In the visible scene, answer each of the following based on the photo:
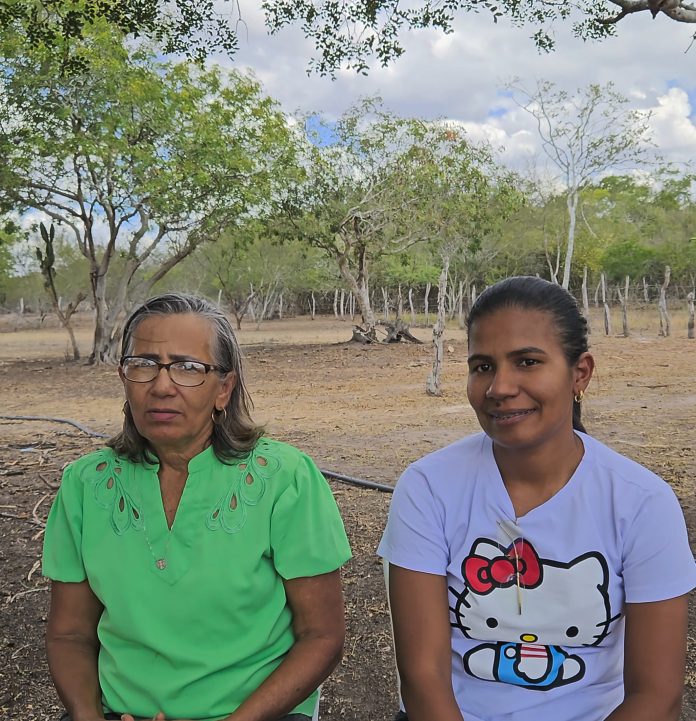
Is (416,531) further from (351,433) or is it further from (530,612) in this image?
(351,433)

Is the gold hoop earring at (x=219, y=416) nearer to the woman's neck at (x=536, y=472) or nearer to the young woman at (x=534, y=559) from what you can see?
the young woman at (x=534, y=559)

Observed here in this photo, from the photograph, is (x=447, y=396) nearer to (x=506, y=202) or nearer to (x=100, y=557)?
(x=100, y=557)

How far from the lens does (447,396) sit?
11.3m

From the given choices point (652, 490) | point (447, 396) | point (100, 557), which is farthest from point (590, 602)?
point (447, 396)

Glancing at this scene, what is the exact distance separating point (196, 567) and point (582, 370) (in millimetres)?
980

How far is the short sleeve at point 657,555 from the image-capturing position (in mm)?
1464

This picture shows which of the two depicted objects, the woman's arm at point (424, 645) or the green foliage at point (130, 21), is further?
the green foliage at point (130, 21)

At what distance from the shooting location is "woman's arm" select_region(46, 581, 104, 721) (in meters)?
1.63

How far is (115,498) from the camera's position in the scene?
66.7 inches

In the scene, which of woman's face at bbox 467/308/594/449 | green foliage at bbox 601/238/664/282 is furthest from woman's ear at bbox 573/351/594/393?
green foliage at bbox 601/238/664/282

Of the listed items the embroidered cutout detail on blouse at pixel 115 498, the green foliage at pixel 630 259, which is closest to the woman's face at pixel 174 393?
the embroidered cutout detail on blouse at pixel 115 498

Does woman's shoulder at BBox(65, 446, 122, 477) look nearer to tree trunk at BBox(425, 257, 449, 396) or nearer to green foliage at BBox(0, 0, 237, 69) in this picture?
green foliage at BBox(0, 0, 237, 69)

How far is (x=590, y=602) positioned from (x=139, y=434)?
111cm

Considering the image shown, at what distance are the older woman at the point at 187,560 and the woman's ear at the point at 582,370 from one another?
64cm
